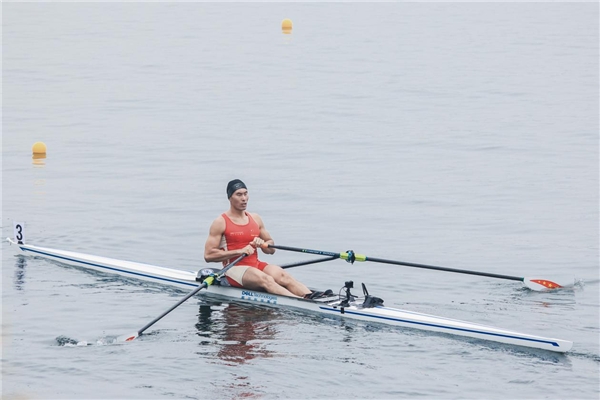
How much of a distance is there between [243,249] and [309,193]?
834cm

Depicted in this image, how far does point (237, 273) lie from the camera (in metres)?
14.0

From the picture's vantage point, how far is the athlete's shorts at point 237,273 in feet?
46.0

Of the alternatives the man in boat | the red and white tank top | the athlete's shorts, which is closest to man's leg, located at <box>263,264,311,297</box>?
the man in boat

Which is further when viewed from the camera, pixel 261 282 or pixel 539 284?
pixel 539 284

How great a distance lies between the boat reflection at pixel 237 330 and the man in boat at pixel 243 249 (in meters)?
0.37

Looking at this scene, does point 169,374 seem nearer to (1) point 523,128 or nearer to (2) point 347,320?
(2) point 347,320

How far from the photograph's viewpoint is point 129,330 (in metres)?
13.2

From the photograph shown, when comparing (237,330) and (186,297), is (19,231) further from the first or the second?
(237,330)

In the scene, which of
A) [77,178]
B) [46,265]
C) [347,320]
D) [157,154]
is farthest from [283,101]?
[347,320]

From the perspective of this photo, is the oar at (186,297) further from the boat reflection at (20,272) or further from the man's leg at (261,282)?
the boat reflection at (20,272)

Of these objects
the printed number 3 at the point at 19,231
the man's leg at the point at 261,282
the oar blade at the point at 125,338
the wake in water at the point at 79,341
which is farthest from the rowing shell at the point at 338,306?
the wake in water at the point at 79,341

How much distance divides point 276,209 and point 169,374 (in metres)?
9.41

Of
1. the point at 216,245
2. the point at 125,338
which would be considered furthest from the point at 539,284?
the point at 125,338

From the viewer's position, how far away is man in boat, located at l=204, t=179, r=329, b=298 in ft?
45.1
